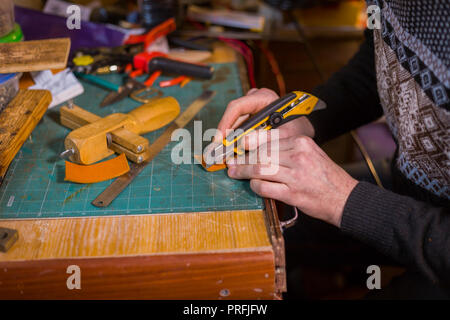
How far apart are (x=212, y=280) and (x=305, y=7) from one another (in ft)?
5.60

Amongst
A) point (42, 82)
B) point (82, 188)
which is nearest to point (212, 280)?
point (82, 188)

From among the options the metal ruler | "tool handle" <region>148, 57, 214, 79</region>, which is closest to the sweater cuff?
the metal ruler

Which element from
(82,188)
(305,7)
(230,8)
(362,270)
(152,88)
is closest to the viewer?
(82,188)

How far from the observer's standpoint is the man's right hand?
898mm

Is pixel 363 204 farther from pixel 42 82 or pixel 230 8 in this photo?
pixel 230 8

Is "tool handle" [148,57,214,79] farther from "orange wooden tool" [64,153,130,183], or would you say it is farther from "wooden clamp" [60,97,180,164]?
"orange wooden tool" [64,153,130,183]

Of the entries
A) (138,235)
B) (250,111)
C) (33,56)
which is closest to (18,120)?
(33,56)

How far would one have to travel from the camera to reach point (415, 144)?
82 centimetres

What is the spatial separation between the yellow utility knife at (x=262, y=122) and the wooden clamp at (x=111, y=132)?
0.15m

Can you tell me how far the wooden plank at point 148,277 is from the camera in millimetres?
663

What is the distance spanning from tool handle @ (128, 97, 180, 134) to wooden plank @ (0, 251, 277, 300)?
1.22ft

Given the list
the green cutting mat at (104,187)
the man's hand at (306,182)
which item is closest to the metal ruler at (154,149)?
the green cutting mat at (104,187)

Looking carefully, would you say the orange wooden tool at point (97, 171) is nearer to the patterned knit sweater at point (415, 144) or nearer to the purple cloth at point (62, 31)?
the patterned knit sweater at point (415, 144)
